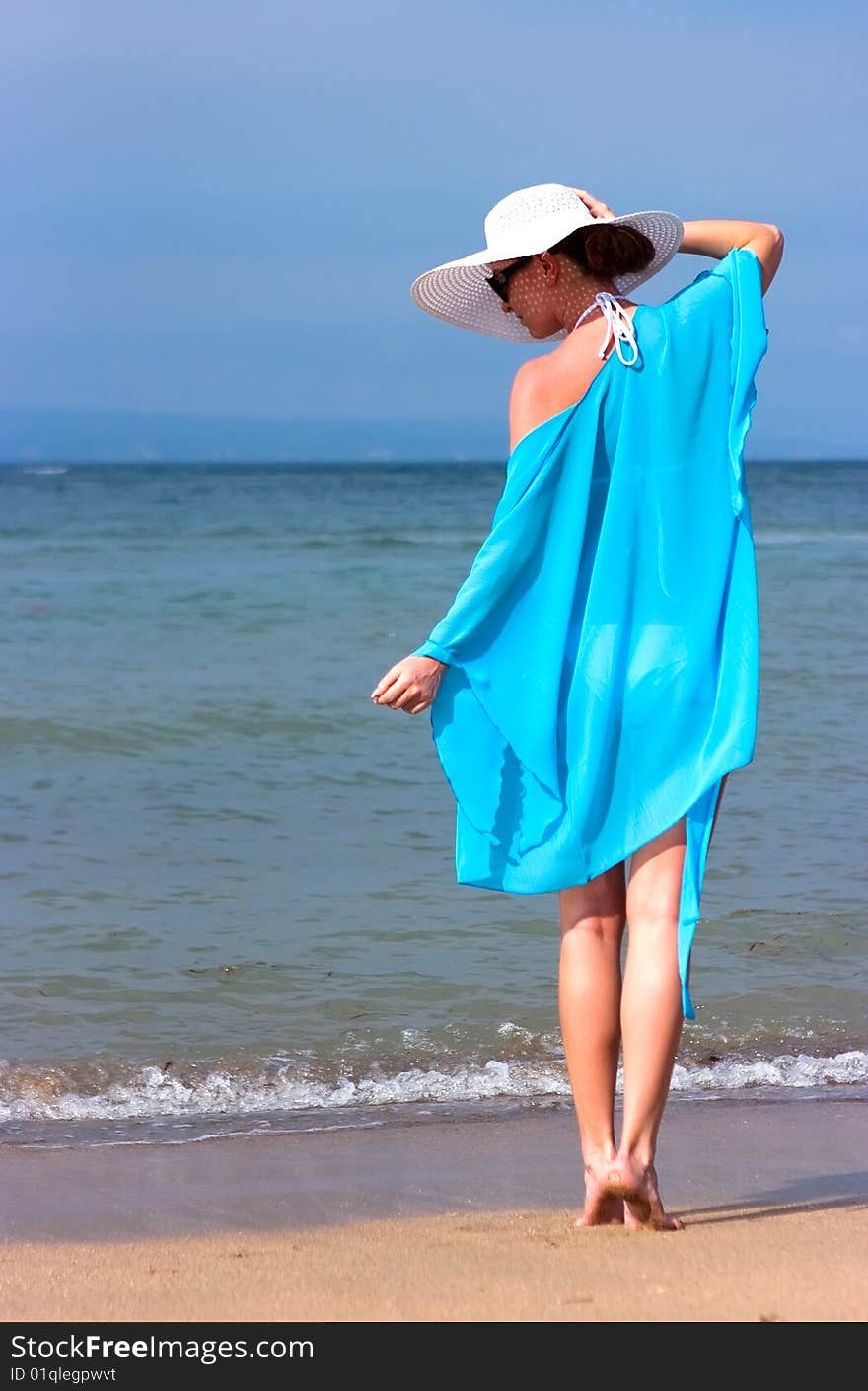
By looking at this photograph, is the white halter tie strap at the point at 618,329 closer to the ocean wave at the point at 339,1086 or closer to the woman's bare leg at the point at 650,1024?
the woman's bare leg at the point at 650,1024

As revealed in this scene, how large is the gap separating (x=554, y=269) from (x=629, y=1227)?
4.93ft

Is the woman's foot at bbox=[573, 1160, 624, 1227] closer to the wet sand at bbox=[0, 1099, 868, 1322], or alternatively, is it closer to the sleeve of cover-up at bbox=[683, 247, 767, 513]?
the wet sand at bbox=[0, 1099, 868, 1322]

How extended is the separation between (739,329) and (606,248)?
26 centimetres

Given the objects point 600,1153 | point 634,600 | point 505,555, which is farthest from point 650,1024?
point 505,555

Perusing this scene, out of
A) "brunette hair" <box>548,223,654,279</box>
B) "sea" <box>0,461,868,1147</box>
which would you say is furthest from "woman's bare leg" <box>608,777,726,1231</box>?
"sea" <box>0,461,868,1147</box>

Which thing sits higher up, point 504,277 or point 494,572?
point 504,277

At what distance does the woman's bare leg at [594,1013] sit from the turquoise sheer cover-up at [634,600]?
0.09 meters

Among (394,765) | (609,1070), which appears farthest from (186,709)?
(609,1070)

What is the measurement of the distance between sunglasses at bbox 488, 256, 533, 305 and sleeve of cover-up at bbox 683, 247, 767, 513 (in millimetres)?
269

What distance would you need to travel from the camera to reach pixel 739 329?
250cm

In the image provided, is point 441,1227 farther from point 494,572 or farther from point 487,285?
point 487,285

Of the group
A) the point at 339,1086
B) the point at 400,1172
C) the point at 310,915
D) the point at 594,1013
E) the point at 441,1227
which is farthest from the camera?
the point at 310,915

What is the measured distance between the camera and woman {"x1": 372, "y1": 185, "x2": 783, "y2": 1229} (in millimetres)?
2484

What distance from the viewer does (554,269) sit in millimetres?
2545
